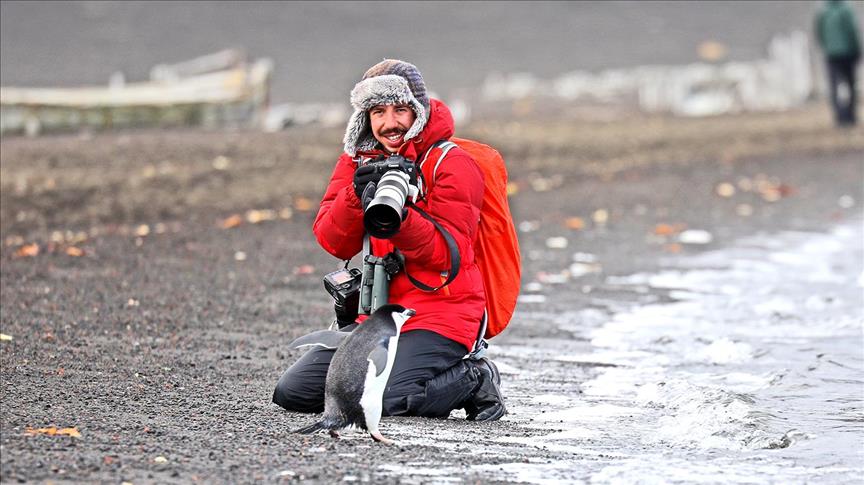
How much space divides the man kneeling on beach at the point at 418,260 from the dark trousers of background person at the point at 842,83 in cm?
1636

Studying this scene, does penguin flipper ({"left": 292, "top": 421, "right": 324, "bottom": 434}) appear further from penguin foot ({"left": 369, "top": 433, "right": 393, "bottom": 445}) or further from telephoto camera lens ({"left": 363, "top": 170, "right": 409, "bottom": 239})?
telephoto camera lens ({"left": 363, "top": 170, "right": 409, "bottom": 239})

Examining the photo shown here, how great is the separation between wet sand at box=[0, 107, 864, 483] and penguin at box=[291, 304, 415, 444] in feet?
0.37

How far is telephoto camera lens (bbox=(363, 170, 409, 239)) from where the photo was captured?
5098mm

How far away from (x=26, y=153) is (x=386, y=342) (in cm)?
880

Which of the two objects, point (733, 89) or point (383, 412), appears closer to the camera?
point (383, 412)

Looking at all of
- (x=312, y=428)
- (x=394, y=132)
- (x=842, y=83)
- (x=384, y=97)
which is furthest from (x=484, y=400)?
(x=842, y=83)

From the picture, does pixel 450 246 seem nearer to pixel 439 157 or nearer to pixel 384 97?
pixel 439 157

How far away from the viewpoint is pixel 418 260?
542cm

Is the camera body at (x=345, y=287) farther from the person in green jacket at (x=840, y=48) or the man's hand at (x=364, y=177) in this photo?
the person in green jacket at (x=840, y=48)

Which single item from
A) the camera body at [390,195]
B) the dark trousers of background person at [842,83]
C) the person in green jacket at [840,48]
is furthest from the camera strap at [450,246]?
the dark trousers of background person at [842,83]

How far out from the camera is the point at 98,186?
1239cm

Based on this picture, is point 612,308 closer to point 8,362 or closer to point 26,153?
point 8,362

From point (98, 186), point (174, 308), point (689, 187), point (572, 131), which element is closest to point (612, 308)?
point (174, 308)

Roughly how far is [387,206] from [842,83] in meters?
17.2
